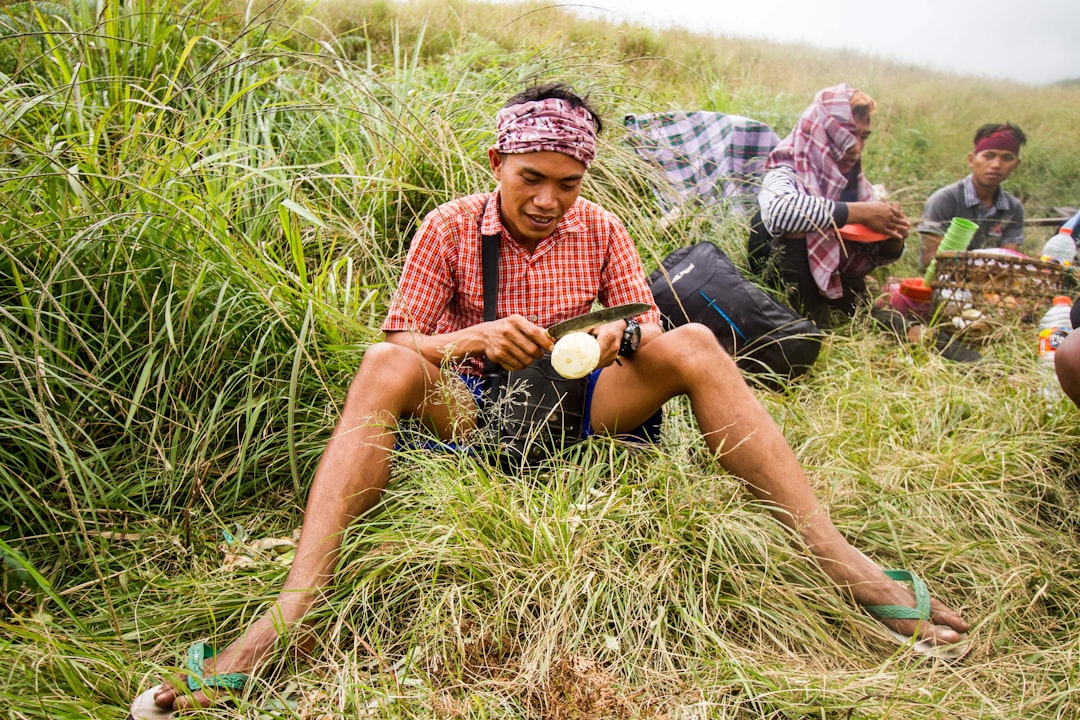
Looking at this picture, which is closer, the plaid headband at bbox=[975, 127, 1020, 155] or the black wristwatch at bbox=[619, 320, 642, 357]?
the black wristwatch at bbox=[619, 320, 642, 357]

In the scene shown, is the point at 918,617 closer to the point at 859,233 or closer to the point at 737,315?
the point at 737,315

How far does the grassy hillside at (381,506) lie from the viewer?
1624mm

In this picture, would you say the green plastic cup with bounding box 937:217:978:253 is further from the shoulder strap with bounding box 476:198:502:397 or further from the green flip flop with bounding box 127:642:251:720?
the green flip flop with bounding box 127:642:251:720

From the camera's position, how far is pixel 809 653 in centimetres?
177

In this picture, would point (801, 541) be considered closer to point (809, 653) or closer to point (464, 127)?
point (809, 653)

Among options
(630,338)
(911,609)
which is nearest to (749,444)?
(630,338)

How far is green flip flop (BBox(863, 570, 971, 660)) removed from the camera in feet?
5.97

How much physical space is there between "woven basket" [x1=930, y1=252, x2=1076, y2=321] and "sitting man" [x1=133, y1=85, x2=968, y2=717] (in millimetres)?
2196

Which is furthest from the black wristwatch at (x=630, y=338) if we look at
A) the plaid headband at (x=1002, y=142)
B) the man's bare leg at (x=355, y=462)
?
the plaid headband at (x=1002, y=142)

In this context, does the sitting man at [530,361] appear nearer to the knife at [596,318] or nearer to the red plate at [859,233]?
the knife at [596,318]

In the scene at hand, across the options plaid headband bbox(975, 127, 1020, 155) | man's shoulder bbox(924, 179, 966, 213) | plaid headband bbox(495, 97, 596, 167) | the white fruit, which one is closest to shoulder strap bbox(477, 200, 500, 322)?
plaid headband bbox(495, 97, 596, 167)

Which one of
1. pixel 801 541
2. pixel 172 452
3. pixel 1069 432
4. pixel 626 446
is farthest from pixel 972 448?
pixel 172 452

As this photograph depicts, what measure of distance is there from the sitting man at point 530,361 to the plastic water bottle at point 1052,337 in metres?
1.42

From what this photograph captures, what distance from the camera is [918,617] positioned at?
1848 millimetres
